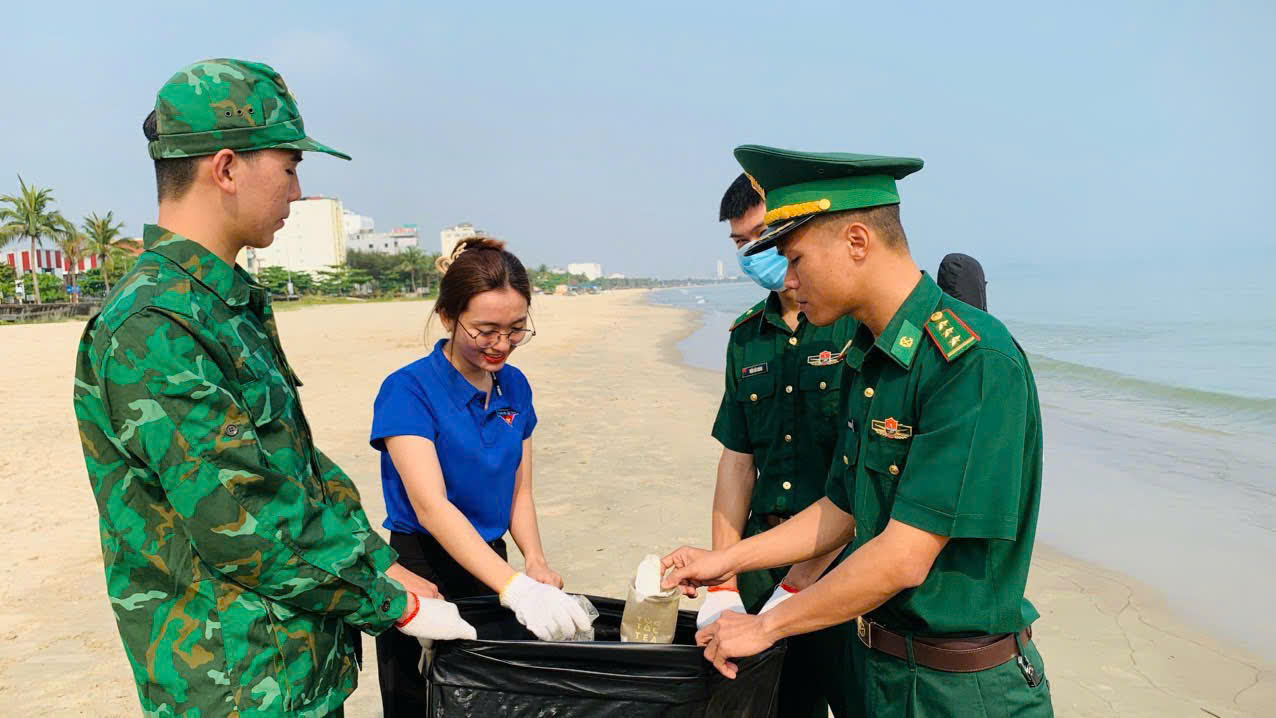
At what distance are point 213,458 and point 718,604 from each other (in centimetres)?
135

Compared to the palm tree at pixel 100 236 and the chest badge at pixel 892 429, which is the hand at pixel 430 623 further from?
the palm tree at pixel 100 236

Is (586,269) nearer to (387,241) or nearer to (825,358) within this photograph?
(387,241)

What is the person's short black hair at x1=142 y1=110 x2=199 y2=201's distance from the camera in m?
1.66

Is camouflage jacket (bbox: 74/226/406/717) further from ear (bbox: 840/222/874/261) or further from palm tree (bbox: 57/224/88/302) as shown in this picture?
palm tree (bbox: 57/224/88/302)

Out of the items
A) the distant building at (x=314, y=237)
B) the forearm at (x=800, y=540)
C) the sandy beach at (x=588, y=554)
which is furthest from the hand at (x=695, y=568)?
the distant building at (x=314, y=237)

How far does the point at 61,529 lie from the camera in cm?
598

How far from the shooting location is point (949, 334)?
171cm

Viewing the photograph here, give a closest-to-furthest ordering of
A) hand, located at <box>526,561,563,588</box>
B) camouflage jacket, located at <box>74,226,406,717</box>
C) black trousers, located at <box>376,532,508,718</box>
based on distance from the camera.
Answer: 1. camouflage jacket, located at <box>74,226,406,717</box>
2. black trousers, located at <box>376,532,508,718</box>
3. hand, located at <box>526,561,563,588</box>

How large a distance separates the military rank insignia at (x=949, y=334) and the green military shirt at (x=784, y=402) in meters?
0.78

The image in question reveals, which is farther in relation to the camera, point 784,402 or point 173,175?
point 784,402

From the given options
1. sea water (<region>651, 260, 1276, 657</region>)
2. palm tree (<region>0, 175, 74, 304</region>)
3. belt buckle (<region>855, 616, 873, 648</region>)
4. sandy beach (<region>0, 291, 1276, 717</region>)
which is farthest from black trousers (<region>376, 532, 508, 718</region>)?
palm tree (<region>0, 175, 74, 304</region>)

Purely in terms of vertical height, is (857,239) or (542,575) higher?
(857,239)

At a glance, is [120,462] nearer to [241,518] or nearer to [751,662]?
[241,518]

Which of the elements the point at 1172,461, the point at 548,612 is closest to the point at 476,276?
the point at 548,612
